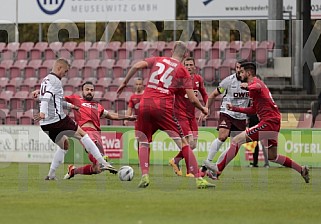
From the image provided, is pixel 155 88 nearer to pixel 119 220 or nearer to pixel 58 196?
pixel 58 196

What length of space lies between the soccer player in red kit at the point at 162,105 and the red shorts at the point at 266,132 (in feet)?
6.71

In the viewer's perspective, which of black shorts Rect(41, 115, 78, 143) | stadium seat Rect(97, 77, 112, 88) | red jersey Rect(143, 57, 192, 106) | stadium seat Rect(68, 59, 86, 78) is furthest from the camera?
stadium seat Rect(68, 59, 86, 78)

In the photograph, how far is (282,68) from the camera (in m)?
28.2

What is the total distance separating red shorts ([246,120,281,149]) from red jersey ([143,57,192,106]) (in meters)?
2.15

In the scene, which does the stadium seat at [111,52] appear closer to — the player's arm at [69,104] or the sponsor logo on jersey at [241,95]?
the sponsor logo on jersey at [241,95]

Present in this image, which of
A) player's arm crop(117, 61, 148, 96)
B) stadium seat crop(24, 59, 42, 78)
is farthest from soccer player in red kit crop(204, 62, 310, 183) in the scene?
stadium seat crop(24, 59, 42, 78)

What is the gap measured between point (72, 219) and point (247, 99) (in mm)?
9772

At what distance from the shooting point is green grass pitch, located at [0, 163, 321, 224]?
439 inches

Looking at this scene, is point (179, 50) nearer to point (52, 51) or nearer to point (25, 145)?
point (25, 145)

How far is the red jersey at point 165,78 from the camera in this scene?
15.2 m

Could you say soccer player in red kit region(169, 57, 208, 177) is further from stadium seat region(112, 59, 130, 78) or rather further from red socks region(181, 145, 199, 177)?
stadium seat region(112, 59, 130, 78)

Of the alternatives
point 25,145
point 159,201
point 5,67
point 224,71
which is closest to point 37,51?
point 5,67

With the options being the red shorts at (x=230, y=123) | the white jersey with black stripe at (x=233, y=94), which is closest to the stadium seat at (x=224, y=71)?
the white jersey with black stripe at (x=233, y=94)

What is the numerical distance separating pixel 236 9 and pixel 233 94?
10.5m
